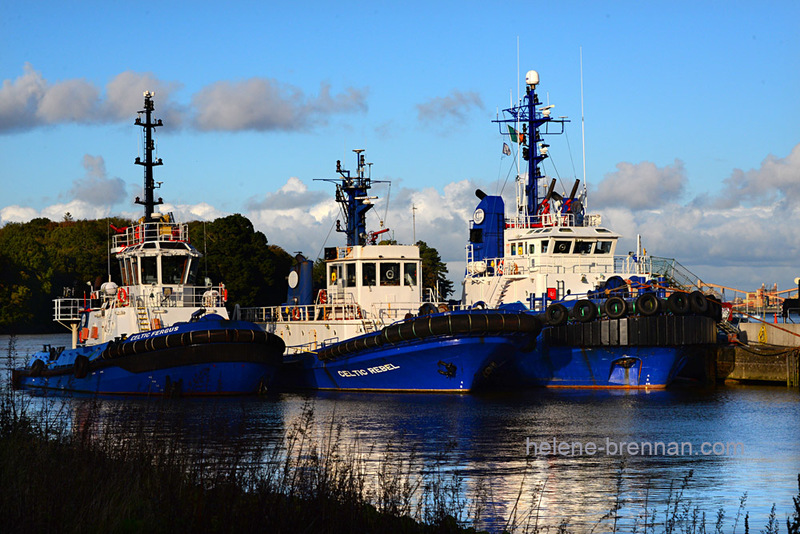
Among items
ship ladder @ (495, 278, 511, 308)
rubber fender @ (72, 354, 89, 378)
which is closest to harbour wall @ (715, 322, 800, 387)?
ship ladder @ (495, 278, 511, 308)

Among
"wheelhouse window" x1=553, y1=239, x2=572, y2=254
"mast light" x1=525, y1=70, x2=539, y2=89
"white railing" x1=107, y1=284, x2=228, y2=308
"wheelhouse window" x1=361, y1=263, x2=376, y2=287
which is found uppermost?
"mast light" x1=525, y1=70, x2=539, y2=89

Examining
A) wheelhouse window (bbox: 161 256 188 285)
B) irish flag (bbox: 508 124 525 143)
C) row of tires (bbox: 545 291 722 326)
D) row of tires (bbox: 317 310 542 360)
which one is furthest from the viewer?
irish flag (bbox: 508 124 525 143)

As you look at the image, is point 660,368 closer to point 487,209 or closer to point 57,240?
point 487,209

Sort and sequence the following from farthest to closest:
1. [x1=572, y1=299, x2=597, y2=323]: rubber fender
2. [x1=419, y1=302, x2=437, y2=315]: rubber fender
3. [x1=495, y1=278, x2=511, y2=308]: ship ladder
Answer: [x1=495, y1=278, x2=511, y2=308]: ship ladder → [x1=419, y1=302, x2=437, y2=315]: rubber fender → [x1=572, y1=299, x2=597, y2=323]: rubber fender

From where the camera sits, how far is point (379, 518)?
9.35 m

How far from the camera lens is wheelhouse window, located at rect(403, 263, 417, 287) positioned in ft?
110

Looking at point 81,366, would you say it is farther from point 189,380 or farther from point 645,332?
point 645,332

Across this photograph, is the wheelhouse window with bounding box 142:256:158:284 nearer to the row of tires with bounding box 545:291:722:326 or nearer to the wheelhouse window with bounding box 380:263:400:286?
the wheelhouse window with bounding box 380:263:400:286

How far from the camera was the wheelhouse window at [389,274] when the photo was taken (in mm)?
33375

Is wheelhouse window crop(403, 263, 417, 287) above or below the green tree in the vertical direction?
below

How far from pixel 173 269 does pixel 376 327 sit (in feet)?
23.3

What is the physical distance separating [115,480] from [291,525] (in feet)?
6.83

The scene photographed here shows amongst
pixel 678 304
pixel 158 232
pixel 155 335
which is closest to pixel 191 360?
pixel 155 335

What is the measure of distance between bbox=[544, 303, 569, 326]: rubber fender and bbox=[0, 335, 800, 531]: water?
2147 millimetres
